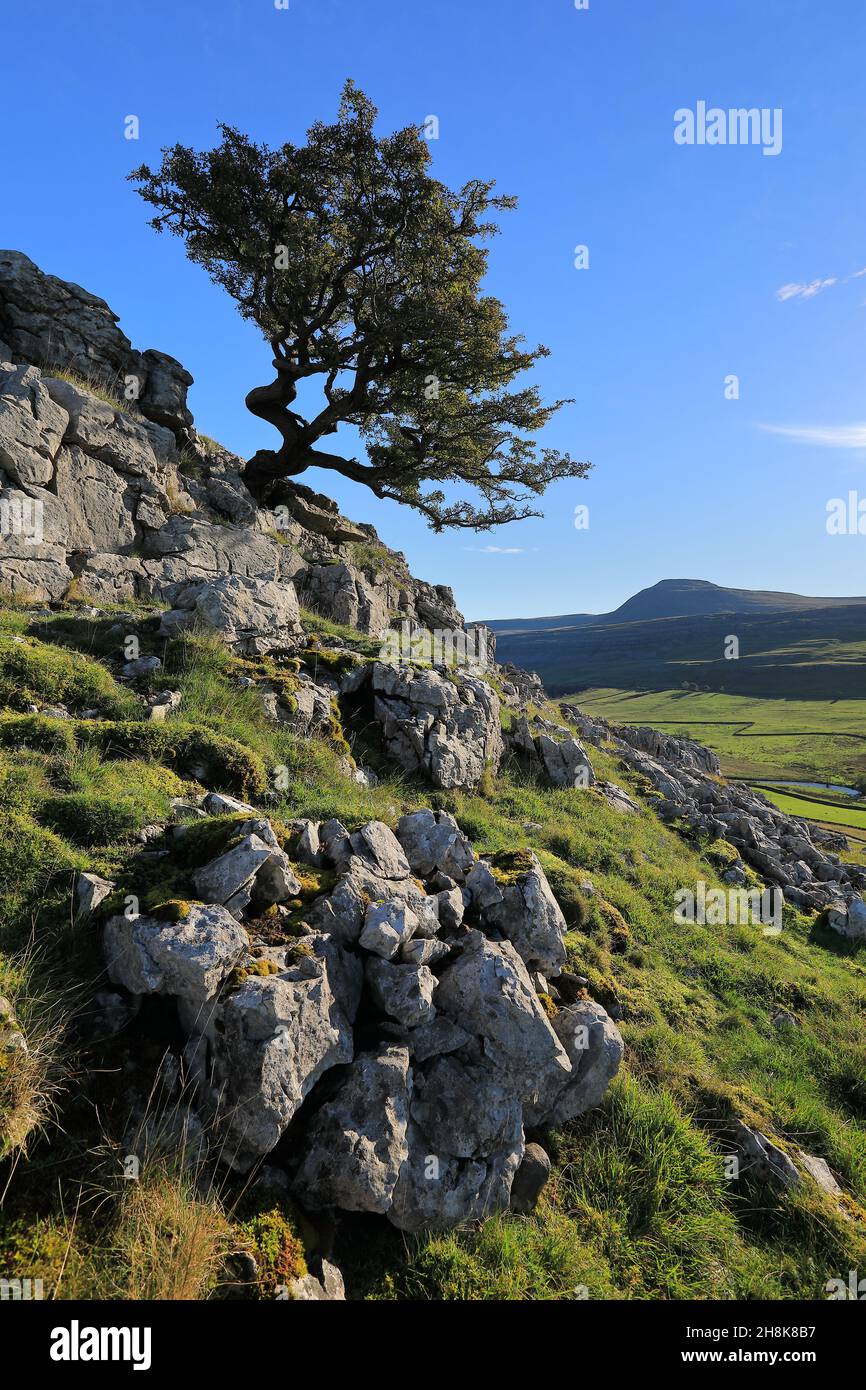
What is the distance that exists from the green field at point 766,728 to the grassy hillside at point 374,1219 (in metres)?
56.5

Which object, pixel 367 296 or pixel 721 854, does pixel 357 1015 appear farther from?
pixel 367 296

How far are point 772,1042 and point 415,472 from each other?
2409cm

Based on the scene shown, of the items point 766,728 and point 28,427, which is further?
point 766,728

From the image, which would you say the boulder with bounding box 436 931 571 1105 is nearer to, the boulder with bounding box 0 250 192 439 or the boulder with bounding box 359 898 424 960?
the boulder with bounding box 359 898 424 960

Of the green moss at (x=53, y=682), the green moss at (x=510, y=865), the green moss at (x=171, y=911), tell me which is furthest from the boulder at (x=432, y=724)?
the green moss at (x=171, y=911)

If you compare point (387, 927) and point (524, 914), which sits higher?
point (387, 927)

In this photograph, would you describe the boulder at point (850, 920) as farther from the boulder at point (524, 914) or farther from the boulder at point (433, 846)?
the boulder at point (433, 846)

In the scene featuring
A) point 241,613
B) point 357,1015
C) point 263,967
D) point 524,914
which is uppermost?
point 241,613

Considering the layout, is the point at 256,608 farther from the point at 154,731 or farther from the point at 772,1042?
the point at 772,1042

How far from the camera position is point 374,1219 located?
5.14 metres

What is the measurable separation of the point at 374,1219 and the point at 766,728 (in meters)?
152

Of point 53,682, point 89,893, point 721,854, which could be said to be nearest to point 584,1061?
point 89,893

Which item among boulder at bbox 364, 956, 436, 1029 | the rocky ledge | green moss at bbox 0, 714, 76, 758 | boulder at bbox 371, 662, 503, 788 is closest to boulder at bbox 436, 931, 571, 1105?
the rocky ledge
